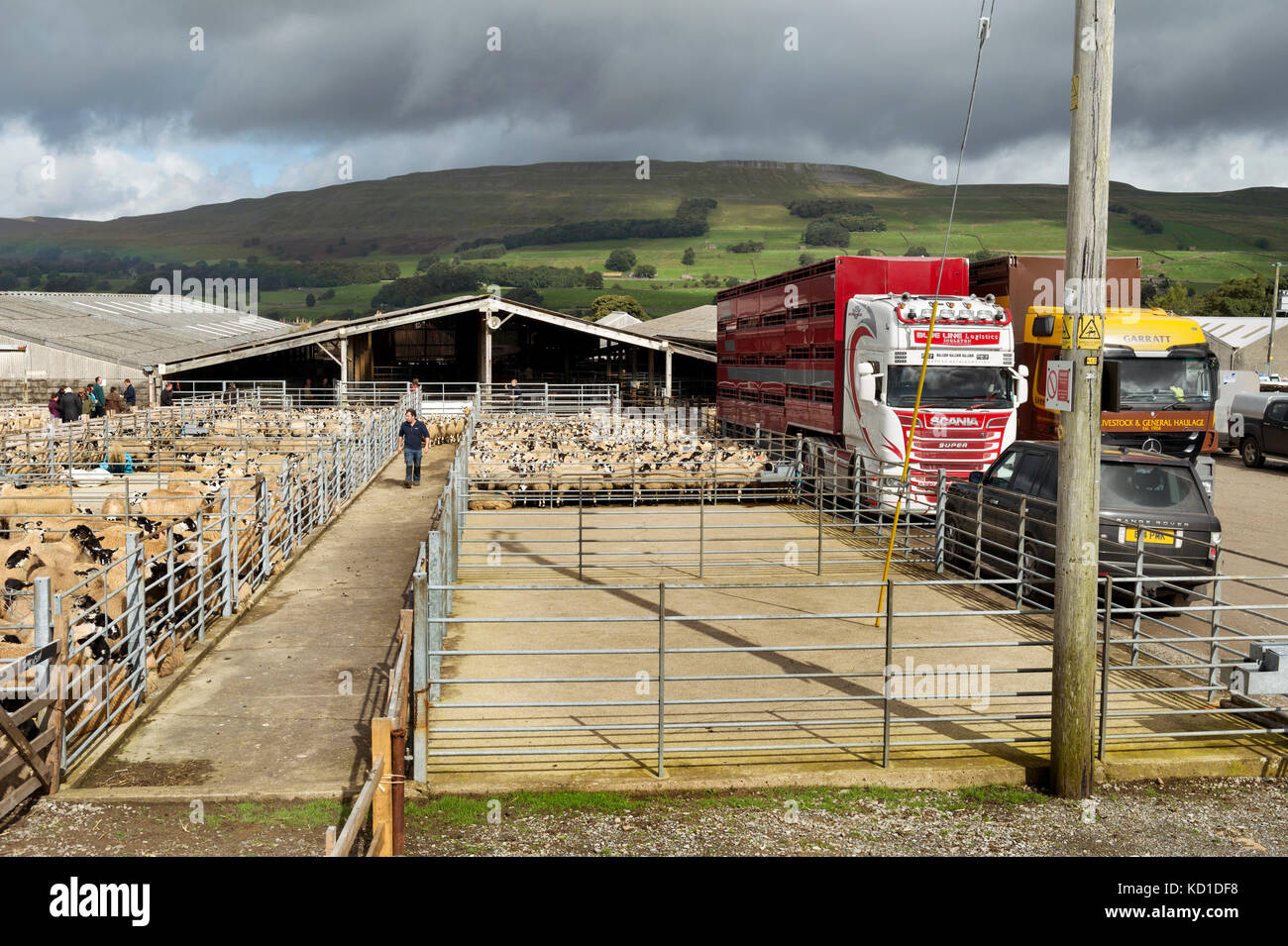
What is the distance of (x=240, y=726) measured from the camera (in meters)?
8.99

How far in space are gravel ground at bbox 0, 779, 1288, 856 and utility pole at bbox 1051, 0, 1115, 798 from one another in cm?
60

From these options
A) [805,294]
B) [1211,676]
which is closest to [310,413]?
[805,294]

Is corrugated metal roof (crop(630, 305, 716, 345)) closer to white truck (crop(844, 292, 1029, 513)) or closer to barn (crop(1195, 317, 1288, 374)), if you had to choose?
barn (crop(1195, 317, 1288, 374))

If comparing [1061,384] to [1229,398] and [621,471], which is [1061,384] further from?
[1229,398]

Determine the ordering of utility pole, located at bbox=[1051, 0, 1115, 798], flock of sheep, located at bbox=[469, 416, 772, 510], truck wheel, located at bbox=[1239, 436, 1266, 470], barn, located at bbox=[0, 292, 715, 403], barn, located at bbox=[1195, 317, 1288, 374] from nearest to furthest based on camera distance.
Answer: utility pole, located at bbox=[1051, 0, 1115, 798] < flock of sheep, located at bbox=[469, 416, 772, 510] < truck wheel, located at bbox=[1239, 436, 1266, 470] < barn, located at bbox=[0, 292, 715, 403] < barn, located at bbox=[1195, 317, 1288, 374]

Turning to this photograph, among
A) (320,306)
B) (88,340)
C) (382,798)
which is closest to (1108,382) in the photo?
(382,798)

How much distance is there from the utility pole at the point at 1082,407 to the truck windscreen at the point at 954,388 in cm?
1175

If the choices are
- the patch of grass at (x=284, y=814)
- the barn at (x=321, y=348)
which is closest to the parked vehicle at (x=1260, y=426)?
the barn at (x=321, y=348)

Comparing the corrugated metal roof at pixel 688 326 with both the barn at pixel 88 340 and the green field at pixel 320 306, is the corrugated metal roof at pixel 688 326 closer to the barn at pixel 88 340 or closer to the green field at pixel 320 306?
the barn at pixel 88 340

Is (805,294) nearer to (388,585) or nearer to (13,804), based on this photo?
(388,585)

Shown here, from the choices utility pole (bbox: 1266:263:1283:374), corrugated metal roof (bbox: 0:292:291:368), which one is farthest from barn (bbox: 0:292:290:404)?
utility pole (bbox: 1266:263:1283:374)

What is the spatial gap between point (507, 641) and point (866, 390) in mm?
10025

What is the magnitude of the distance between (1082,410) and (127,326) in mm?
56679

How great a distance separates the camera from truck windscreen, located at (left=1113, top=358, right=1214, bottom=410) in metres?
21.0
